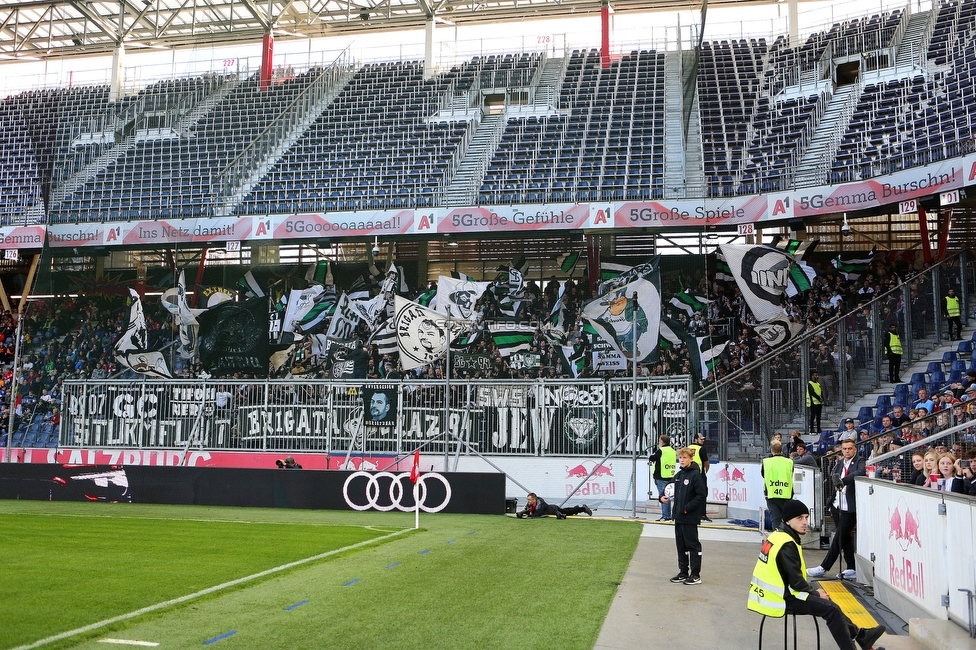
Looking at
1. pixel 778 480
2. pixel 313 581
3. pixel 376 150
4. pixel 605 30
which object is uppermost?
pixel 605 30

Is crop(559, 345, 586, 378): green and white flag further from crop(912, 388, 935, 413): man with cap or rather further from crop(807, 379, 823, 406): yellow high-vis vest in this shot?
crop(912, 388, 935, 413): man with cap

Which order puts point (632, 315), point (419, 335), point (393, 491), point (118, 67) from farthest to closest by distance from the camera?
point (118, 67) → point (419, 335) → point (632, 315) → point (393, 491)

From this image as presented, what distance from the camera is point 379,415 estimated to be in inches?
886

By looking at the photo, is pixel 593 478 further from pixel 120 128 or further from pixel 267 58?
pixel 267 58

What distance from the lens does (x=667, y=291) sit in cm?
2748

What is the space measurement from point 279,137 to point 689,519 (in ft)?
91.2

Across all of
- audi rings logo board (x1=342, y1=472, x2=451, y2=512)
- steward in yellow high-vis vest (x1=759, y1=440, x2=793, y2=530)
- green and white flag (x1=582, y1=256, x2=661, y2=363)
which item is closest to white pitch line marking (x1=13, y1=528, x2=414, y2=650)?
audi rings logo board (x1=342, y1=472, x2=451, y2=512)

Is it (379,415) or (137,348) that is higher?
(137,348)

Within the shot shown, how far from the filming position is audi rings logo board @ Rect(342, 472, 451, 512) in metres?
19.1

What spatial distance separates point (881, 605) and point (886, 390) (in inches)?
533

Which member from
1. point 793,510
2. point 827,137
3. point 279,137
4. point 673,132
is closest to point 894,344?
point 827,137

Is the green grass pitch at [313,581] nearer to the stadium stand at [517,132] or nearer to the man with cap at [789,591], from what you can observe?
the man with cap at [789,591]

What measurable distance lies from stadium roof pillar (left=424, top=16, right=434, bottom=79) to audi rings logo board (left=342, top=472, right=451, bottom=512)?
76.4 ft

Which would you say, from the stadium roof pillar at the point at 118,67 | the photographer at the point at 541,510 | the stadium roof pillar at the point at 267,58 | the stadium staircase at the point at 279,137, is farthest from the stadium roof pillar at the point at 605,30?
the photographer at the point at 541,510
